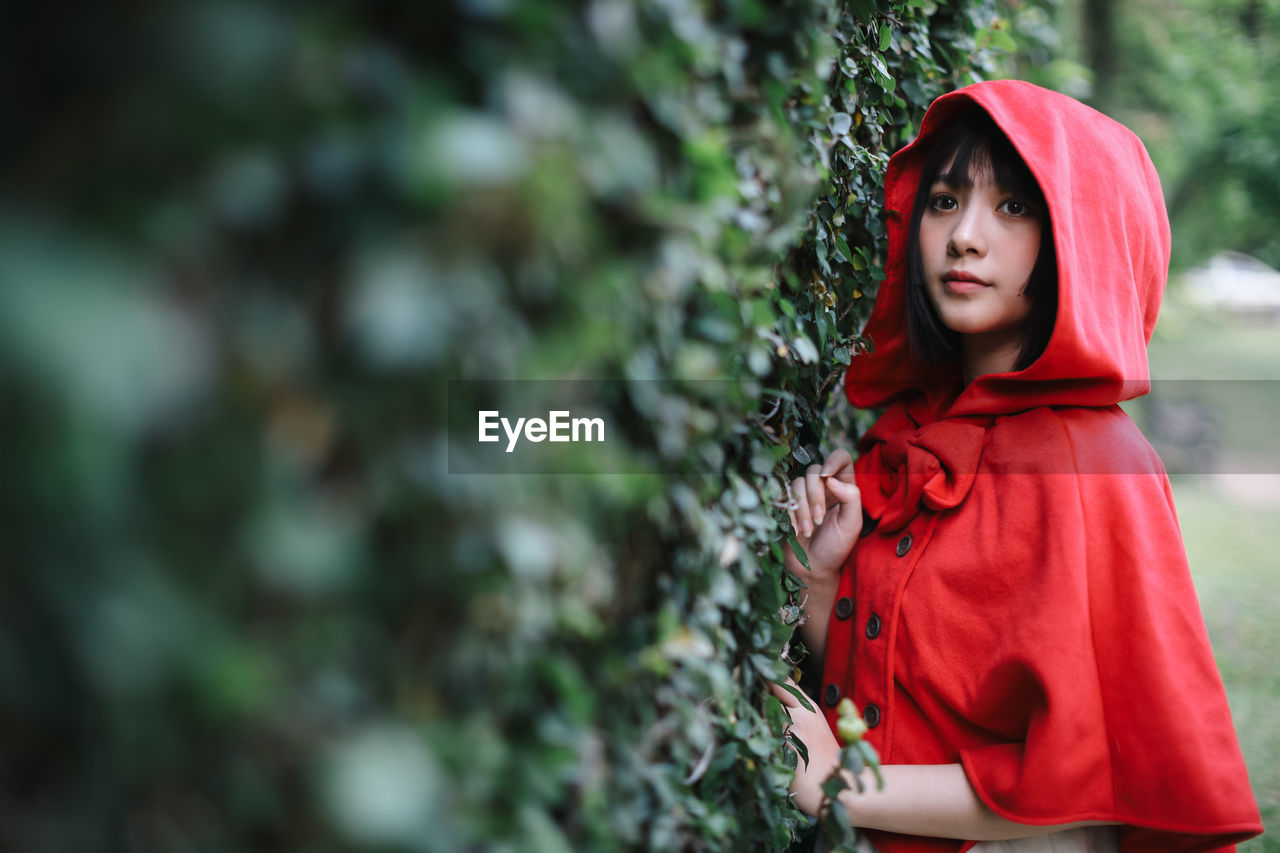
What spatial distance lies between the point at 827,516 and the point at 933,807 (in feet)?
2.01

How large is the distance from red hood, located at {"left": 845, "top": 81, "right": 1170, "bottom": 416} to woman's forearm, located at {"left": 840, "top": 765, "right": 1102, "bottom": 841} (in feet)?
2.34

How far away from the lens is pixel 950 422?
1843mm

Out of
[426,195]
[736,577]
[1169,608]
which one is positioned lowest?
[1169,608]

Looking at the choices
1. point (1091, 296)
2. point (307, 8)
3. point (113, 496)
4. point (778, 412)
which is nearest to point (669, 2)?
point (307, 8)

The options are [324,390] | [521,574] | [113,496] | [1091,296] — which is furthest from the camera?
[1091,296]

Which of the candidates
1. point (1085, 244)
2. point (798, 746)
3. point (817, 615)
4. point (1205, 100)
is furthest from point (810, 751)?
point (1205, 100)

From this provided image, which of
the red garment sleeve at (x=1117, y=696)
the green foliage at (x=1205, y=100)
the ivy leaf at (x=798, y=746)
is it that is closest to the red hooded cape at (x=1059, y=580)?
the red garment sleeve at (x=1117, y=696)

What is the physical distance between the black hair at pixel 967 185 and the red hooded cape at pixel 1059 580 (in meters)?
0.05

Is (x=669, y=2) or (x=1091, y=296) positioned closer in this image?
(x=669, y=2)

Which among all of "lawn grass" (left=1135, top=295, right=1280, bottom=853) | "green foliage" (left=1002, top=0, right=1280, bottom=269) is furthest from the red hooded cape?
"green foliage" (left=1002, top=0, right=1280, bottom=269)

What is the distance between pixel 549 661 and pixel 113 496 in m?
0.42

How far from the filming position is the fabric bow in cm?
175

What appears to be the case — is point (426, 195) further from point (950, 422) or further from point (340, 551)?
point (950, 422)

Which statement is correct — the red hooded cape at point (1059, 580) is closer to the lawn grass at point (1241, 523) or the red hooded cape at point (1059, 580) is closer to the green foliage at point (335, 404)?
the green foliage at point (335, 404)
